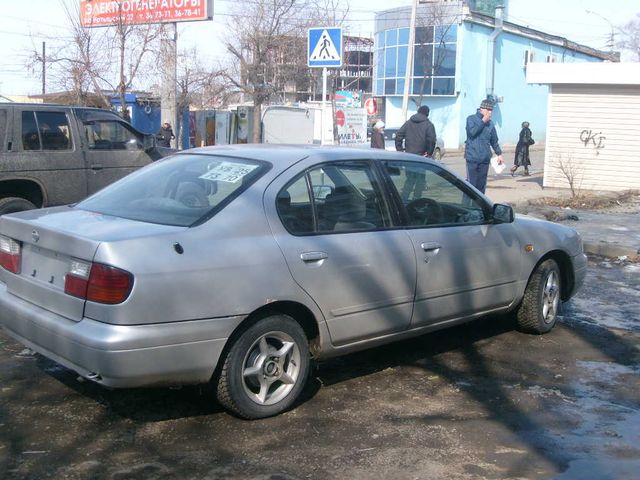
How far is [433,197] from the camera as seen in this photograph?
5734mm

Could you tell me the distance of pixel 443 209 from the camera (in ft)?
18.9

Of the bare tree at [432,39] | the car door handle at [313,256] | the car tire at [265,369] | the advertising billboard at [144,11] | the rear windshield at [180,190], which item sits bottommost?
the car tire at [265,369]

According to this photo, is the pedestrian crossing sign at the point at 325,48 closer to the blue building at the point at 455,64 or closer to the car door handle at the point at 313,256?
the car door handle at the point at 313,256

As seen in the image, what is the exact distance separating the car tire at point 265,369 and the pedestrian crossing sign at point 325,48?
7866 millimetres

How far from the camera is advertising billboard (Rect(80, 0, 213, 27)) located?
83.9 feet

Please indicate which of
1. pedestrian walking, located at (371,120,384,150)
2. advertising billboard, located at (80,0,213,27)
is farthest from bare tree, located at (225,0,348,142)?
pedestrian walking, located at (371,120,384,150)

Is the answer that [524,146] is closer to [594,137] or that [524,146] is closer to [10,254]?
[594,137]

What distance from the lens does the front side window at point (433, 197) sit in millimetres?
5484

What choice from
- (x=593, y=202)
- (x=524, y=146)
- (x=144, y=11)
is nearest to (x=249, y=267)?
(x=593, y=202)

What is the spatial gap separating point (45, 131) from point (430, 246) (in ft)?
18.8

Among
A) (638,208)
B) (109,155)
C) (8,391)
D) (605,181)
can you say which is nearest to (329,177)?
(8,391)

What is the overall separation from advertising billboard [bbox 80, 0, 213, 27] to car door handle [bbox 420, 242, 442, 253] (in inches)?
868

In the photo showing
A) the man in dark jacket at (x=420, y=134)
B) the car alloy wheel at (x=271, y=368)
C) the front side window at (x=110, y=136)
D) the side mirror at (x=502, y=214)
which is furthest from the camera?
the man in dark jacket at (x=420, y=134)

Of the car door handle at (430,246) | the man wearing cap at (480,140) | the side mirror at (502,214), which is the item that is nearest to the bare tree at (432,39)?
the man wearing cap at (480,140)
